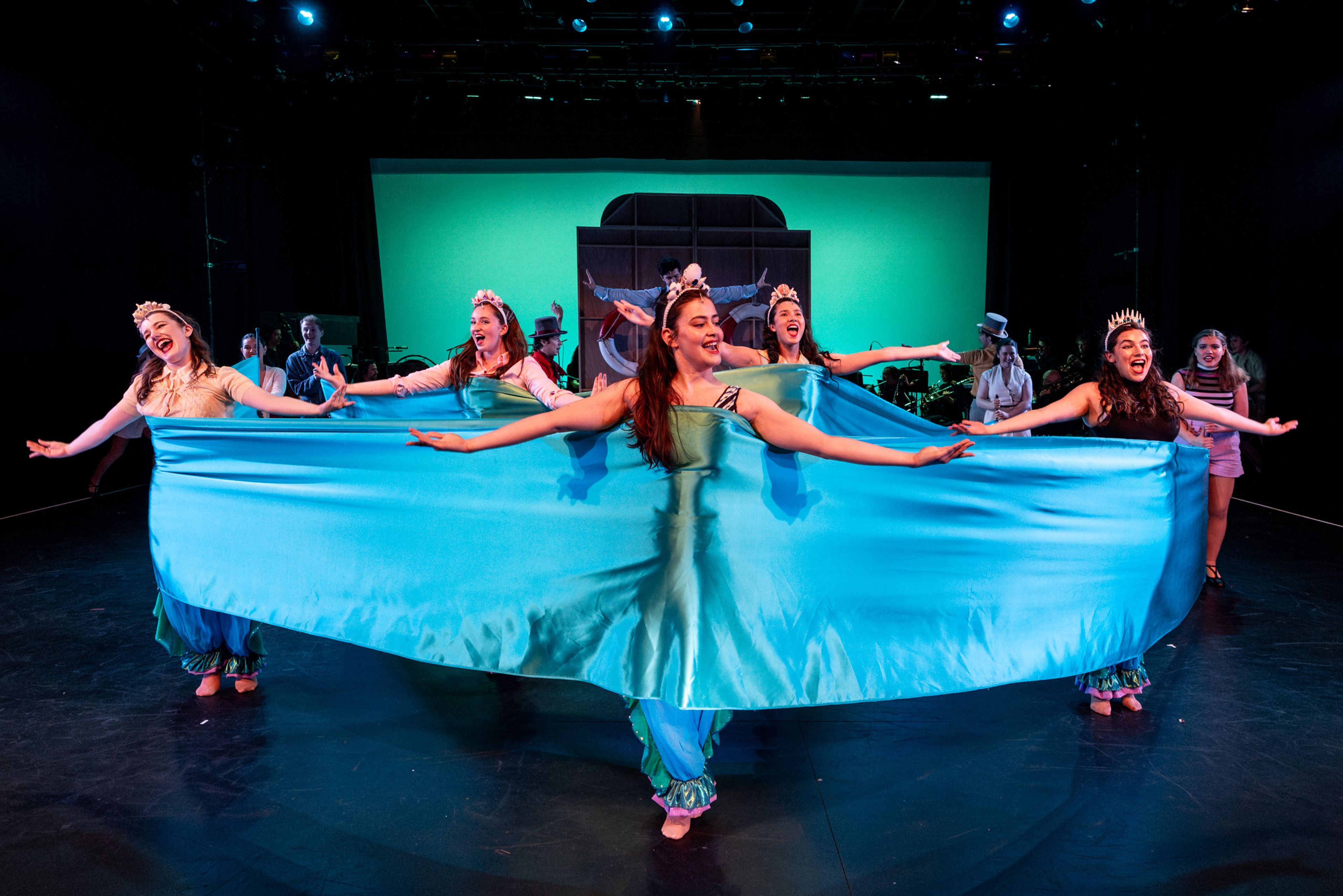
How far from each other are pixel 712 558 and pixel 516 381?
1881mm

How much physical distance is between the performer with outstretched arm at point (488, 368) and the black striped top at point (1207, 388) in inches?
142

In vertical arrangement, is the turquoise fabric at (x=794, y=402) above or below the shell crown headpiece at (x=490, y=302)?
below

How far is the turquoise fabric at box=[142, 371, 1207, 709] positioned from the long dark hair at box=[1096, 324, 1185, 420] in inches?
15.1

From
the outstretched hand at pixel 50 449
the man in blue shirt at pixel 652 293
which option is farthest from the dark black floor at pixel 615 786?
the man in blue shirt at pixel 652 293

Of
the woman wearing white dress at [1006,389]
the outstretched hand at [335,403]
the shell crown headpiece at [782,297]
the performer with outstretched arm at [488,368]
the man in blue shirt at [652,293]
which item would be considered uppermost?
the man in blue shirt at [652,293]

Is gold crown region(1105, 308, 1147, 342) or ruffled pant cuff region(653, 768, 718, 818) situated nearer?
ruffled pant cuff region(653, 768, 718, 818)

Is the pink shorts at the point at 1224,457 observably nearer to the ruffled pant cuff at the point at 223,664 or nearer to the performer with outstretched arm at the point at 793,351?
the performer with outstretched arm at the point at 793,351

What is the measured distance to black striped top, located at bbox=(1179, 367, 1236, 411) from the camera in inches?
184

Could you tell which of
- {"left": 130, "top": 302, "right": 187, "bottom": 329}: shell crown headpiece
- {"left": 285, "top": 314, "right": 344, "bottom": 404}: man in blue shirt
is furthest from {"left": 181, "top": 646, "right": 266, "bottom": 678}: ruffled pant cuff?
{"left": 285, "top": 314, "right": 344, "bottom": 404}: man in blue shirt

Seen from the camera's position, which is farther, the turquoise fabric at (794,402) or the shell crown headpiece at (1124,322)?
the shell crown headpiece at (1124,322)

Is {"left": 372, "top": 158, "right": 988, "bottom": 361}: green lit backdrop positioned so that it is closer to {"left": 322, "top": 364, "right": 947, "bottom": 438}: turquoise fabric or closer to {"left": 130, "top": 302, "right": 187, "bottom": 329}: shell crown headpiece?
{"left": 322, "top": 364, "right": 947, "bottom": 438}: turquoise fabric

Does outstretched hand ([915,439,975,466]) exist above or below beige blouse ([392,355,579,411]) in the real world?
below

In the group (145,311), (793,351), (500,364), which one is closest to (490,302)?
(500,364)

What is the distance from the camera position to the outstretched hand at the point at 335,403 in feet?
10.6
